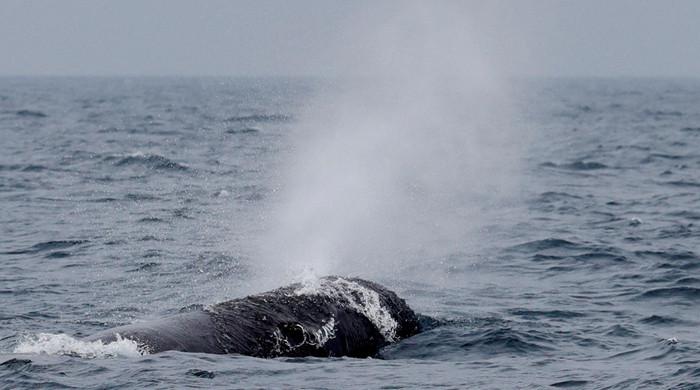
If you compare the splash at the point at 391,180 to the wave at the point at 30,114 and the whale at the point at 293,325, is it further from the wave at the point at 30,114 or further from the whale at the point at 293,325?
the wave at the point at 30,114

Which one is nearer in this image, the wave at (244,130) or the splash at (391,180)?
the splash at (391,180)

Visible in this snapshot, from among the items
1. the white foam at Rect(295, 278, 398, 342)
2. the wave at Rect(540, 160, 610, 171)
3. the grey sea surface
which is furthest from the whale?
the wave at Rect(540, 160, 610, 171)

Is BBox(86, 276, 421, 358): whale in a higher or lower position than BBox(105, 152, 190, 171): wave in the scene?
higher

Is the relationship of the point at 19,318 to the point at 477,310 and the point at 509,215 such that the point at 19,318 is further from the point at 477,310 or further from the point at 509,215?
the point at 509,215

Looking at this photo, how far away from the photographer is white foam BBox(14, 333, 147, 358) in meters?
15.3

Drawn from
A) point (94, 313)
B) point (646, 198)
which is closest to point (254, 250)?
point (94, 313)

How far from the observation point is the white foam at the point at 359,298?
18.6 metres

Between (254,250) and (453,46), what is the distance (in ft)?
91.3

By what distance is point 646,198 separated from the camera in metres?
39.8

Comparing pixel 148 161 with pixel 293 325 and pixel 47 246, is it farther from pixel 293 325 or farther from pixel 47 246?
pixel 293 325

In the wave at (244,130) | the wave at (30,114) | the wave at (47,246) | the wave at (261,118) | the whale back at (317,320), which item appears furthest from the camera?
the wave at (30,114)

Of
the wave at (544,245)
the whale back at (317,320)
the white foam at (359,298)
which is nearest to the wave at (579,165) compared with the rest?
the wave at (544,245)

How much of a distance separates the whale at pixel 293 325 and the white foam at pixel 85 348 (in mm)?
112

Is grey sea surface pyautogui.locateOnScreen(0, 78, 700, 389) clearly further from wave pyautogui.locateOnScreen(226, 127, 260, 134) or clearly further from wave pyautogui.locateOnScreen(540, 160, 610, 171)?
wave pyautogui.locateOnScreen(226, 127, 260, 134)
